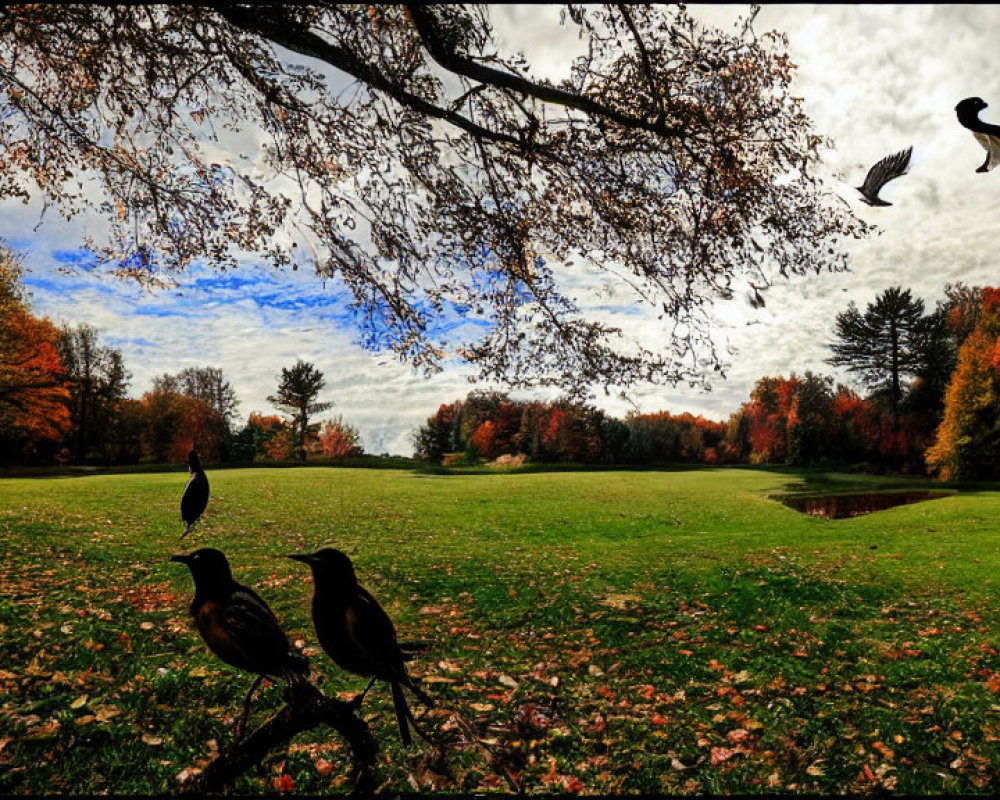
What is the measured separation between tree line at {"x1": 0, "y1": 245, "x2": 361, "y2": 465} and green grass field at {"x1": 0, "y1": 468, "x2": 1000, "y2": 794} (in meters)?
0.99

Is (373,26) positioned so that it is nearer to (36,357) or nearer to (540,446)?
(36,357)

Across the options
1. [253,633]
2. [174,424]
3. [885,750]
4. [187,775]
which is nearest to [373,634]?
[253,633]

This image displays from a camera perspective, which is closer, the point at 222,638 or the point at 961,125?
the point at 222,638

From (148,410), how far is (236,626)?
4627 millimetres

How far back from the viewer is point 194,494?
1.42 m

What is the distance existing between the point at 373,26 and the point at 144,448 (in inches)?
172

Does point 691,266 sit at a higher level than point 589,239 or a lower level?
lower

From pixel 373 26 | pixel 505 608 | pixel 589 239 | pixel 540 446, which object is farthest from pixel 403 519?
pixel 540 446

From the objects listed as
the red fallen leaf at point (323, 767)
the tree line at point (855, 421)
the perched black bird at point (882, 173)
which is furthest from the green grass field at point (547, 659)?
the tree line at point (855, 421)

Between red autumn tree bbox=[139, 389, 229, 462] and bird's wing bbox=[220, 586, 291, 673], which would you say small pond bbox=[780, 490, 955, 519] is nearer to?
red autumn tree bbox=[139, 389, 229, 462]

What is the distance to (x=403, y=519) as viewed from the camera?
19234mm

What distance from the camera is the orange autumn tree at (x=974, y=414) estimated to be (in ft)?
127

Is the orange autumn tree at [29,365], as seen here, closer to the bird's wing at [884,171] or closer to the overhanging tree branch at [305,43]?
the overhanging tree branch at [305,43]

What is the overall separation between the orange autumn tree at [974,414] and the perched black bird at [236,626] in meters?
49.1
